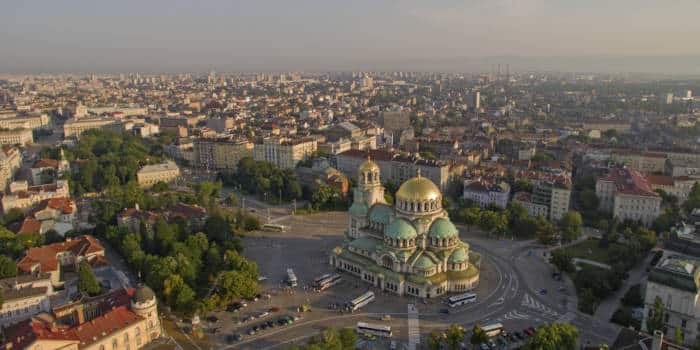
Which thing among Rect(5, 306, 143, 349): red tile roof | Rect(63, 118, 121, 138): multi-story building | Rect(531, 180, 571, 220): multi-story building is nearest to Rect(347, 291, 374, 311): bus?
Rect(5, 306, 143, 349): red tile roof

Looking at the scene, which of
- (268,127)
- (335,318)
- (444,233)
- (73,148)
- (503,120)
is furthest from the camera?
(503,120)

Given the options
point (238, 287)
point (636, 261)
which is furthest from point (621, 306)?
point (238, 287)

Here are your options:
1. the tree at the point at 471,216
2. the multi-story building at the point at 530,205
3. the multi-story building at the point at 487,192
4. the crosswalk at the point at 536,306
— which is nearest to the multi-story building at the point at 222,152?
the multi-story building at the point at 487,192

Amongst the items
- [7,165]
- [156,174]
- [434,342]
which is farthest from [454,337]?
[7,165]

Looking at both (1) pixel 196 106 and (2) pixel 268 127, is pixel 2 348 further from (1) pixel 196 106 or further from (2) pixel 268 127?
(1) pixel 196 106

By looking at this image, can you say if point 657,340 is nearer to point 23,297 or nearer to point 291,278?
point 291,278

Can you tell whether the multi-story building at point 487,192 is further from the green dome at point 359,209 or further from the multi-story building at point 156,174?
the multi-story building at point 156,174

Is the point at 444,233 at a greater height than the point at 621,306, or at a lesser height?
greater
